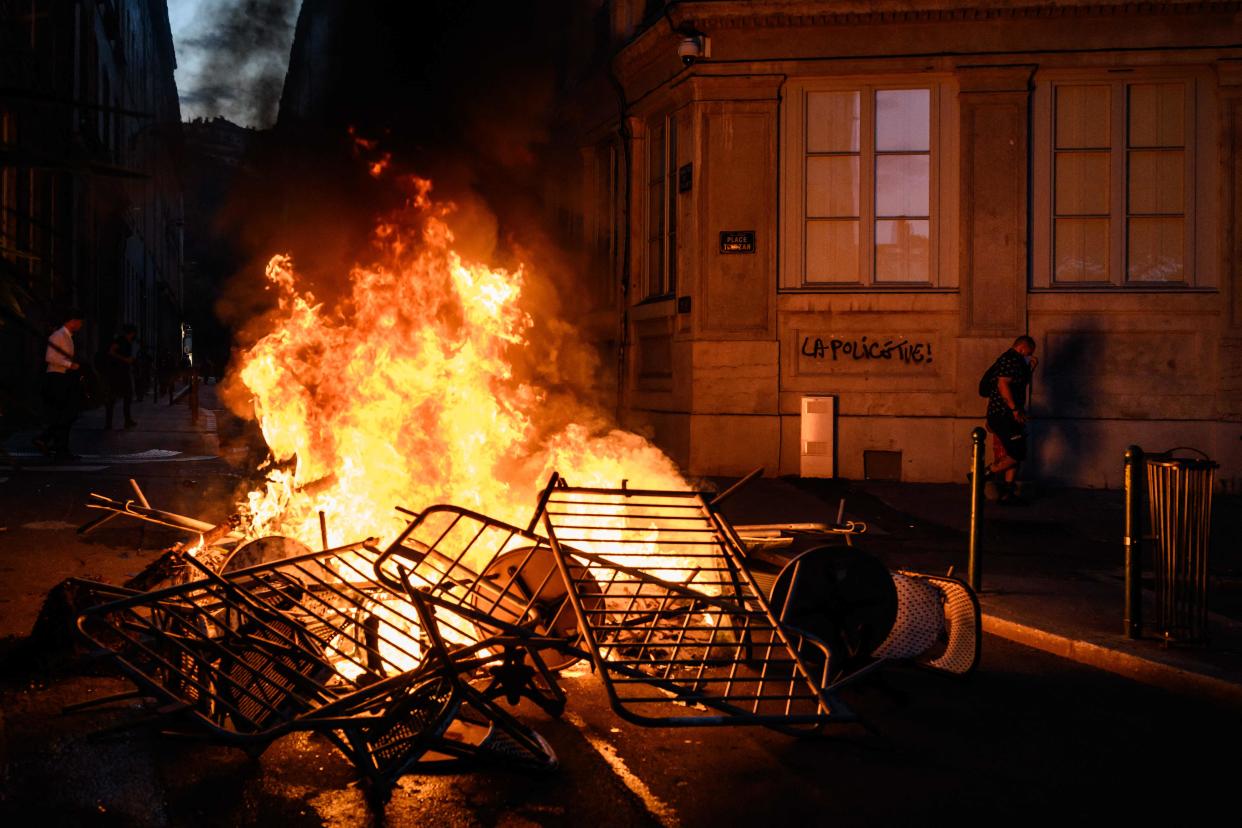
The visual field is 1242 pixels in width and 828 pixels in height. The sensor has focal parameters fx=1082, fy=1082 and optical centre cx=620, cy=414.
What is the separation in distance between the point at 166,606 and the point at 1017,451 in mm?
9706

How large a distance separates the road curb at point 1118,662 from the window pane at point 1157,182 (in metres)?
8.82

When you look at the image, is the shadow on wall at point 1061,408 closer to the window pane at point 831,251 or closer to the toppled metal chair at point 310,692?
the window pane at point 831,251

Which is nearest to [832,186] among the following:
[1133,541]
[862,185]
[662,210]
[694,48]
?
[862,185]

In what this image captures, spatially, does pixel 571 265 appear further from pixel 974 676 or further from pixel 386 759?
pixel 386 759

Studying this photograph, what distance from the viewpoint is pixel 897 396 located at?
1312 cm

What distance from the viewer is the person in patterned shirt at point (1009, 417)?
1163cm

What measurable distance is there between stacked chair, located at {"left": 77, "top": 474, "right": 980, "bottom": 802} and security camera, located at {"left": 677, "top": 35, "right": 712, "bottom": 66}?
8620 millimetres

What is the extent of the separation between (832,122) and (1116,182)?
3.49m

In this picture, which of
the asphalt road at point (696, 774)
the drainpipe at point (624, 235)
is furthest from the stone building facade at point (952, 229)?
the asphalt road at point (696, 774)

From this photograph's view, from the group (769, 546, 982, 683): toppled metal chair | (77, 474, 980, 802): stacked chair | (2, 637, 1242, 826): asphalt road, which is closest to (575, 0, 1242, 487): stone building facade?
(77, 474, 980, 802): stacked chair

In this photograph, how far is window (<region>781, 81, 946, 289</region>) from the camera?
1334 centimetres

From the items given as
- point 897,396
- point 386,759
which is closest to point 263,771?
point 386,759

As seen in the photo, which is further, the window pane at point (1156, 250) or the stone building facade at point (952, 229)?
the window pane at point (1156, 250)

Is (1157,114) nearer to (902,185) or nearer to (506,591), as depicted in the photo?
(902,185)
